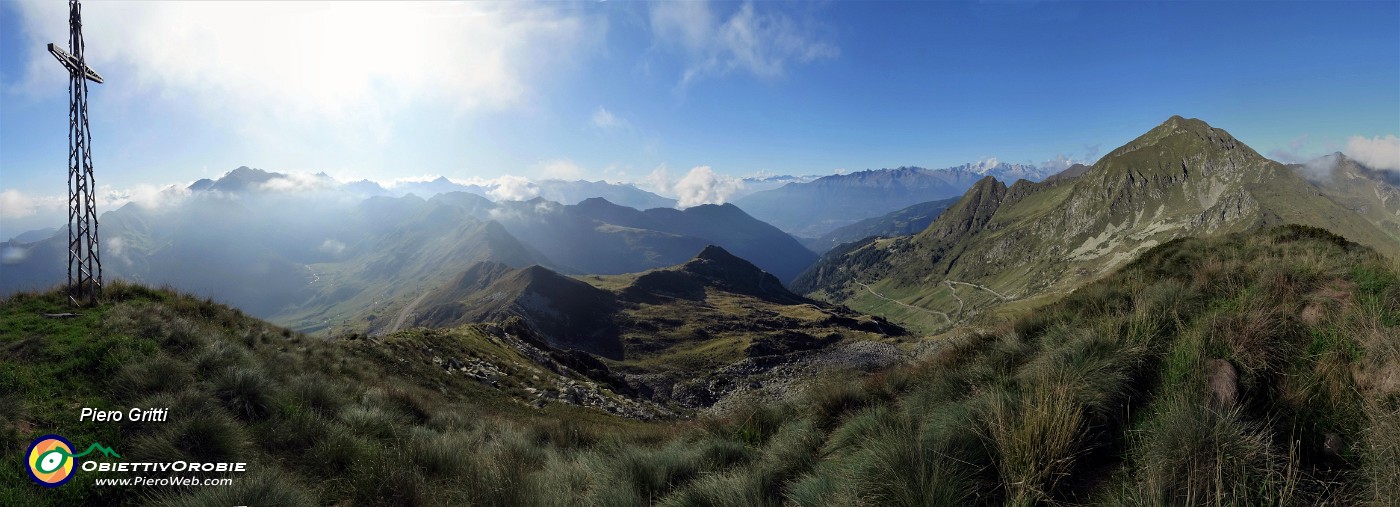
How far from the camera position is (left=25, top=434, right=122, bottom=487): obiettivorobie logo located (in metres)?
6.29

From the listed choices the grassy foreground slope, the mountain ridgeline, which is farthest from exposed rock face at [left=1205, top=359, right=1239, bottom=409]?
the mountain ridgeline

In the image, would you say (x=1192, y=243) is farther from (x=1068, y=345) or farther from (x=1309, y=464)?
(x=1309, y=464)

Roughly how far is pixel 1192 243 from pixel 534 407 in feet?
97.9

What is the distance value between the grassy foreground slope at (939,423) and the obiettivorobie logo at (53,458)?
24 centimetres

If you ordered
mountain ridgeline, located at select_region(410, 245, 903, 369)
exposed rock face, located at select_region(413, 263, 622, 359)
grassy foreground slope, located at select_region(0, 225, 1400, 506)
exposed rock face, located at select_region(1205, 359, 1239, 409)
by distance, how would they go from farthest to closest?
exposed rock face, located at select_region(413, 263, 622, 359) < mountain ridgeline, located at select_region(410, 245, 903, 369) < exposed rock face, located at select_region(1205, 359, 1239, 409) < grassy foreground slope, located at select_region(0, 225, 1400, 506)

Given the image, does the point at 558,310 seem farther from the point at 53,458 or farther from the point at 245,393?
the point at 53,458

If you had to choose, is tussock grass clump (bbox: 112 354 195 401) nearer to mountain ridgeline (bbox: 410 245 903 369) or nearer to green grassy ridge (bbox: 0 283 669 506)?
green grassy ridge (bbox: 0 283 669 506)

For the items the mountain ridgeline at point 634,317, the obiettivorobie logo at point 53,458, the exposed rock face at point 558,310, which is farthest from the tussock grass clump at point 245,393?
the exposed rock face at point 558,310

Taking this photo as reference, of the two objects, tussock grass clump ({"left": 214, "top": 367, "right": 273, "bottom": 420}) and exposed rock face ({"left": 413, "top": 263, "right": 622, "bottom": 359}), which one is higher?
tussock grass clump ({"left": 214, "top": 367, "right": 273, "bottom": 420})

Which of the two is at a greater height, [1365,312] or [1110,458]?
[1365,312]

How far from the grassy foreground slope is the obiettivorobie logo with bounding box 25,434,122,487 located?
24 cm

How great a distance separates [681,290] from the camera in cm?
19288

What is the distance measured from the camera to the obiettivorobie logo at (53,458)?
6287 mm

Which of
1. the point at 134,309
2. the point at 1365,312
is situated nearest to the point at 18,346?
the point at 134,309
